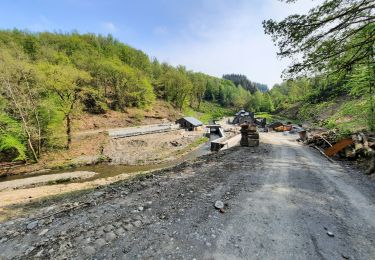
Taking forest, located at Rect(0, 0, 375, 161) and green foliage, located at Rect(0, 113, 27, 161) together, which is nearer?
forest, located at Rect(0, 0, 375, 161)

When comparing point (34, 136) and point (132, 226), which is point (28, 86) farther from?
point (132, 226)

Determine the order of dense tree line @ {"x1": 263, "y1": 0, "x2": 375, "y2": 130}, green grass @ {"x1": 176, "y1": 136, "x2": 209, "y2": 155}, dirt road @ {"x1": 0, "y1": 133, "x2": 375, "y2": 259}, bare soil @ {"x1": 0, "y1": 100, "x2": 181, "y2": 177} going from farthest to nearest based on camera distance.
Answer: green grass @ {"x1": 176, "y1": 136, "x2": 209, "y2": 155}
bare soil @ {"x1": 0, "y1": 100, "x2": 181, "y2": 177}
dense tree line @ {"x1": 263, "y1": 0, "x2": 375, "y2": 130}
dirt road @ {"x1": 0, "y1": 133, "x2": 375, "y2": 259}

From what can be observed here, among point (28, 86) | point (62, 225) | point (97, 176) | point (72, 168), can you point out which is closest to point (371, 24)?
point (62, 225)

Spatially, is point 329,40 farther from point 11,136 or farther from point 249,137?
point 11,136

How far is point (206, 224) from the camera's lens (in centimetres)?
477

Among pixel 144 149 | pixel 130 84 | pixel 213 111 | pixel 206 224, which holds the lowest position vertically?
pixel 144 149

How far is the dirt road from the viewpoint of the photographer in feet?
12.8

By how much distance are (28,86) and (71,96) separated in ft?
20.3

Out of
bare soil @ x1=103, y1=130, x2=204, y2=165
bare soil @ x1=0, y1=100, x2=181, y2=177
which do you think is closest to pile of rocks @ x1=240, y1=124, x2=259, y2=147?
bare soil @ x1=103, y1=130, x2=204, y2=165

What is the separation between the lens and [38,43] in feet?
214

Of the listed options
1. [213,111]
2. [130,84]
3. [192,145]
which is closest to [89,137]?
[192,145]

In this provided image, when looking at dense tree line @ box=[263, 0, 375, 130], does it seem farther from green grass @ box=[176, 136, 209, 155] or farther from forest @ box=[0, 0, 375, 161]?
green grass @ box=[176, 136, 209, 155]

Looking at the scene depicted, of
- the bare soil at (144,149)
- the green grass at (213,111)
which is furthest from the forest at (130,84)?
the green grass at (213,111)

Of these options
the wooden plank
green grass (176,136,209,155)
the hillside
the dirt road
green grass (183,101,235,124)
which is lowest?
green grass (176,136,209,155)
